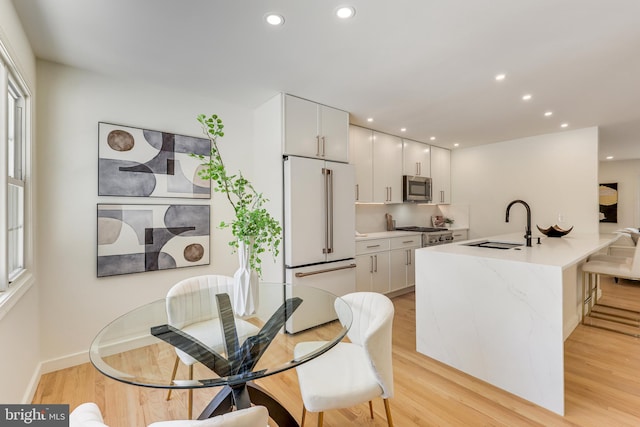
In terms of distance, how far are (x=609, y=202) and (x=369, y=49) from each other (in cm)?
807

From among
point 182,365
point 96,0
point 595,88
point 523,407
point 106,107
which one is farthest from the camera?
point 595,88

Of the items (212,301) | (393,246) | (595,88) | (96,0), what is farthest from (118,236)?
(595,88)

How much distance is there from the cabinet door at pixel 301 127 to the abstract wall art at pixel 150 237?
3.62 ft

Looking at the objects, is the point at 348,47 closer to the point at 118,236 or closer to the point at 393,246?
the point at 118,236

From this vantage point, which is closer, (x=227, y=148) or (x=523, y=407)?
(x=523, y=407)

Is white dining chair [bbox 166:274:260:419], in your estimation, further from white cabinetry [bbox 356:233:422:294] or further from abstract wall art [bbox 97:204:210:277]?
white cabinetry [bbox 356:233:422:294]

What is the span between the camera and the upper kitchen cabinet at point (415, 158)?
4.64 meters

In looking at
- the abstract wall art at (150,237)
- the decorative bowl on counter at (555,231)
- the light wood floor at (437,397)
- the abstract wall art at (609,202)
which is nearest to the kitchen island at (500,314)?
the light wood floor at (437,397)

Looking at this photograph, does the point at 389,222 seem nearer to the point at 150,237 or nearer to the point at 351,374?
the point at 150,237

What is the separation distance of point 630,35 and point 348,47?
6.22 feet

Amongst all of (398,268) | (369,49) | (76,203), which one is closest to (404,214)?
(398,268)

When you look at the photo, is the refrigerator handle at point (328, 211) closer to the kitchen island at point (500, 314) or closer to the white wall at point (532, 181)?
the kitchen island at point (500, 314)

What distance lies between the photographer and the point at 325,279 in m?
3.15

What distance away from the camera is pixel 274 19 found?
→ 1.78 meters
